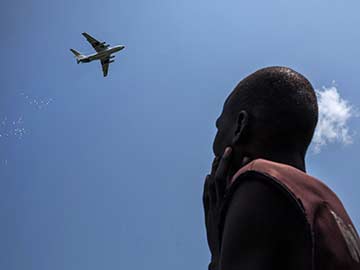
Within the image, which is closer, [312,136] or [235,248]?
[235,248]

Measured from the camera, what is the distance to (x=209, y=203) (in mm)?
3496

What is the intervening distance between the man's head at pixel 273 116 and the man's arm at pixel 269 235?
2.08 feet

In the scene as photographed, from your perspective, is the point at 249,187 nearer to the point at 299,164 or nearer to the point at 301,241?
the point at 301,241

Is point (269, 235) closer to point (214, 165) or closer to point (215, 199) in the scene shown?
point (215, 199)

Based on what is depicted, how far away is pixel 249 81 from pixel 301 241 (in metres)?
1.31

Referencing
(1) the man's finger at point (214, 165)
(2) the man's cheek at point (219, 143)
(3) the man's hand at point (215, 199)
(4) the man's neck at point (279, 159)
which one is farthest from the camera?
(2) the man's cheek at point (219, 143)

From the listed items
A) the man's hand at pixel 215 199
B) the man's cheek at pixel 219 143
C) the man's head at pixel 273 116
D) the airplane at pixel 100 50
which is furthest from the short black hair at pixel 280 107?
the airplane at pixel 100 50

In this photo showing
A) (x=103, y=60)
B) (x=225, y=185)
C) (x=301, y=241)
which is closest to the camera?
(x=301, y=241)

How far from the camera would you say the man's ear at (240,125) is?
3.52 metres

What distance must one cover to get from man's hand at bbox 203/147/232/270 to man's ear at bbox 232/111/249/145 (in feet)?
0.30

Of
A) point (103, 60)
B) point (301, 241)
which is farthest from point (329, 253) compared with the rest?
point (103, 60)

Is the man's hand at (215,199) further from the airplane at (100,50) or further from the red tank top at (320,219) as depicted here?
the airplane at (100,50)

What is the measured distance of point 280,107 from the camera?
136 inches

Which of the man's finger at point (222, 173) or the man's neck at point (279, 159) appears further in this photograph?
the man's neck at point (279, 159)
